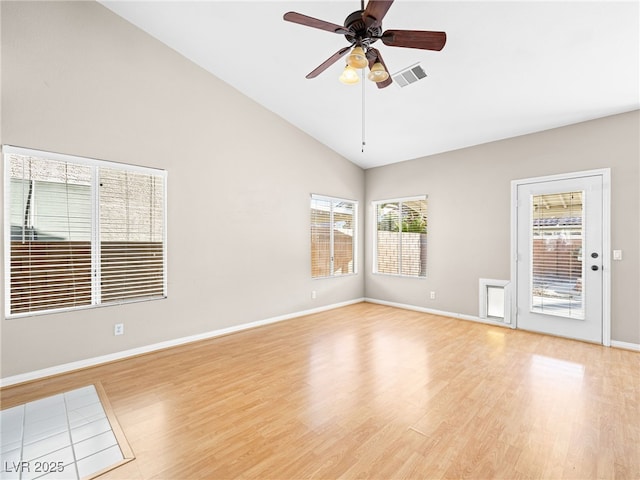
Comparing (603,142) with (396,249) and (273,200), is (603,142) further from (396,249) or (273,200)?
(273,200)

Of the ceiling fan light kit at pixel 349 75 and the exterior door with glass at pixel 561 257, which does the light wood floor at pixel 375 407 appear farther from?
the ceiling fan light kit at pixel 349 75

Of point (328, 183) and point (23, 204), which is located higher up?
point (328, 183)

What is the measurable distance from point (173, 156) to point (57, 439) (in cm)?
302

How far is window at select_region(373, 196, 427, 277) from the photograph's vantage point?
5.68 m

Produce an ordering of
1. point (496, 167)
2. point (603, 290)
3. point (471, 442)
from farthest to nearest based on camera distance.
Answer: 1. point (496, 167)
2. point (603, 290)
3. point (471, 442)

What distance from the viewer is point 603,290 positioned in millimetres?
3811

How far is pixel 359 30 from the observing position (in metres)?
2.13

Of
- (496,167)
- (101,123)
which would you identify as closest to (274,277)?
(101,123)

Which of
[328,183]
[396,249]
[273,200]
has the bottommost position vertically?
→ [396,249]

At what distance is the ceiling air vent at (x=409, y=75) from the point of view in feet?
11.3

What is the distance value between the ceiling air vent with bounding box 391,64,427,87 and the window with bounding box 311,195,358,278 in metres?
2.44

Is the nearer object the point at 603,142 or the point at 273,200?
the point at 603,142

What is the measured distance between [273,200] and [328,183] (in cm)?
136

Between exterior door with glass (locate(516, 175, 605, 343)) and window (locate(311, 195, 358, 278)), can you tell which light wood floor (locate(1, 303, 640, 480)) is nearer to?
exterior door with glass (locate(516, 175, 605, 343))
